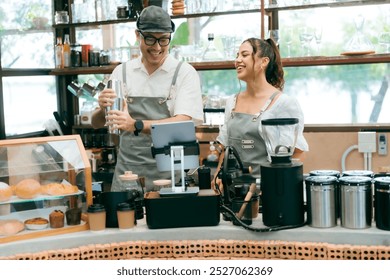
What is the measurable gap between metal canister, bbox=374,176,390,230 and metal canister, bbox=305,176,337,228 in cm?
14

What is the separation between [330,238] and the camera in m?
2.09

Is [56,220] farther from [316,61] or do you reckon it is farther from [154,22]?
[316,61]

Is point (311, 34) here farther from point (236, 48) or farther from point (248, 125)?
point (248, 125)

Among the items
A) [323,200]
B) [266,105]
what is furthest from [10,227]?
[266,105]

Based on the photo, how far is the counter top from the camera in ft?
6.82

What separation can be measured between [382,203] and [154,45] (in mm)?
1479

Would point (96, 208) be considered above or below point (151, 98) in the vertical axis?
below

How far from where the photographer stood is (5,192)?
222 cm

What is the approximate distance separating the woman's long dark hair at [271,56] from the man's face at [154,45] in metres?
0.51

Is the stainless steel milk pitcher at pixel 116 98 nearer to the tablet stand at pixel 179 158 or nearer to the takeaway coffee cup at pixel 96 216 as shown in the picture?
the tablet stand at pixel 179 158

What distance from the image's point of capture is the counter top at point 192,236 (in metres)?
2.08

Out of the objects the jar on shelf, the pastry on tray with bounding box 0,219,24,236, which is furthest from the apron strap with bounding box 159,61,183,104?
the jar on shelf
